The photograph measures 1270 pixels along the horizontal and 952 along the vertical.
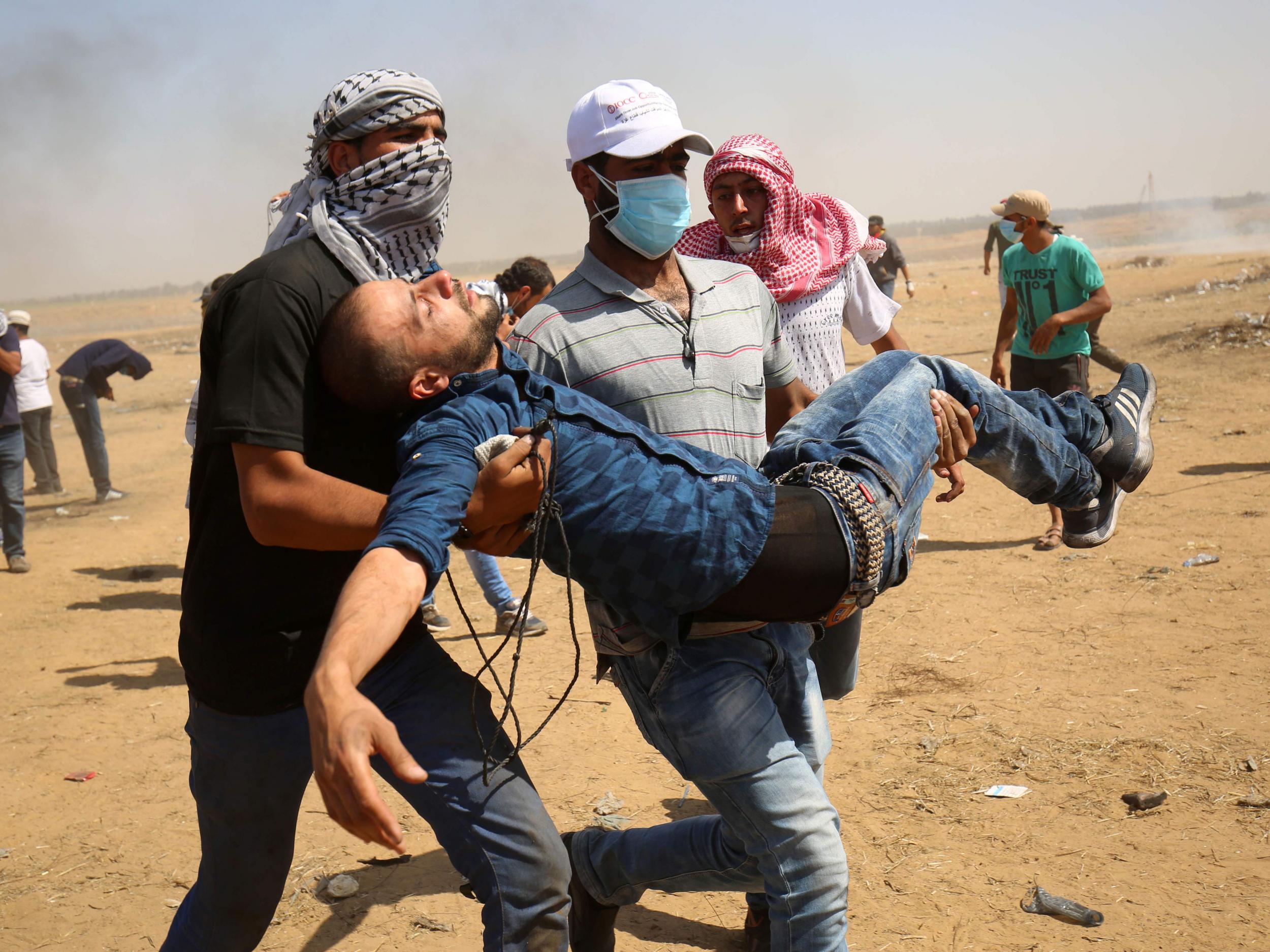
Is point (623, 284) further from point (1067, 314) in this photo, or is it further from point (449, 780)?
point (1067, 314)

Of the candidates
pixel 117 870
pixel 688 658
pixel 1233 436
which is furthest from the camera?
pixel 1233 436

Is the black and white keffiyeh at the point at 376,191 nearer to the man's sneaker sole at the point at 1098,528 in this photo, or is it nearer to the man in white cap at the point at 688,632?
the man in white cap at the point at 688,632

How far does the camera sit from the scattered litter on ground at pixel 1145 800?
3889 millimetres

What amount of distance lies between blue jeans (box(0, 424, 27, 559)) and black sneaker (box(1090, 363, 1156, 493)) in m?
8.68

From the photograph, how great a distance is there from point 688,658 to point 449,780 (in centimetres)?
61

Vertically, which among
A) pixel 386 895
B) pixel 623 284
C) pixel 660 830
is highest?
pixel 623 284

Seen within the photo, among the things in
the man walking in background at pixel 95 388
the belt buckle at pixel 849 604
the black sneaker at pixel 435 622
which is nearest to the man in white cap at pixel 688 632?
the belt buckle at pixel 849 604

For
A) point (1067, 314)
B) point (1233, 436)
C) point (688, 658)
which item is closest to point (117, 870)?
point (688, 658)

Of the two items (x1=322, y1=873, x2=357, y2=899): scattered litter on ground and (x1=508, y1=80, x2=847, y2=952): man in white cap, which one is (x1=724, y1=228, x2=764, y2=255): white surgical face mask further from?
(x1=322, y1=873, x2=357, y2=899): scattered litter on ground

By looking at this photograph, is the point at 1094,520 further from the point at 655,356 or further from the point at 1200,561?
the point at 1200,561

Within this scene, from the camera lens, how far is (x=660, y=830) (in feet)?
9.98

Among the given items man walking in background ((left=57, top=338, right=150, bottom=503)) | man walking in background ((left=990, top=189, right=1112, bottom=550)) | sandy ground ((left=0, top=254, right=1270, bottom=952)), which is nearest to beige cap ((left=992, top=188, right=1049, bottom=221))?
man walking in background ((left=990, top=189, right=1112, bottom=550))

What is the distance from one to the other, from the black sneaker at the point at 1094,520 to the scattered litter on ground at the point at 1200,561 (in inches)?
137

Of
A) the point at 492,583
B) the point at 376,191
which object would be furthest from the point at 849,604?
the point at 492,583
